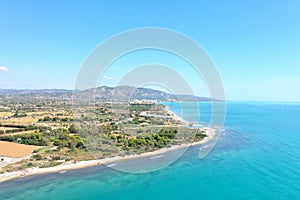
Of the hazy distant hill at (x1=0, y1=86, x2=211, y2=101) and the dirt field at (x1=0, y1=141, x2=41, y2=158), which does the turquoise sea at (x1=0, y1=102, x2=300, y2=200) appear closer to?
the dirt field at (x1=0, y1=141, x2=41, y2=158)

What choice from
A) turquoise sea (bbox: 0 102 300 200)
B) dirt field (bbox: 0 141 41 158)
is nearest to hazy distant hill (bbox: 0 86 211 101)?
turquoise sea (bbox: 0 102 300 200)

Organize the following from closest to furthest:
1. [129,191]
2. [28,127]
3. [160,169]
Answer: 1. [129,191]
2. [160,169]
3. [28,127]

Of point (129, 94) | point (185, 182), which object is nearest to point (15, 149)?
point (129, 94)

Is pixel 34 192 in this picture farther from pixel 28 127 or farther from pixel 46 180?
pixel 28 127

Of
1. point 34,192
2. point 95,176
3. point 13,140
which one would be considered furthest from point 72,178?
point 13,140

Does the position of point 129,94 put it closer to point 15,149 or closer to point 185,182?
point 185,182

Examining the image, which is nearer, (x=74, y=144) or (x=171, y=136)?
(x=74, y=144)

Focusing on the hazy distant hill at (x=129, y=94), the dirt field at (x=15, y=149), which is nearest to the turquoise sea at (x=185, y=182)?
the dirt field at (x=15, y=149)

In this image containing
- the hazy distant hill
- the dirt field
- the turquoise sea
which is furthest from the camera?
the dirt field

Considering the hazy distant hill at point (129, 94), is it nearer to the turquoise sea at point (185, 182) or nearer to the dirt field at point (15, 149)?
the turquoise sea at point (185, 182)
